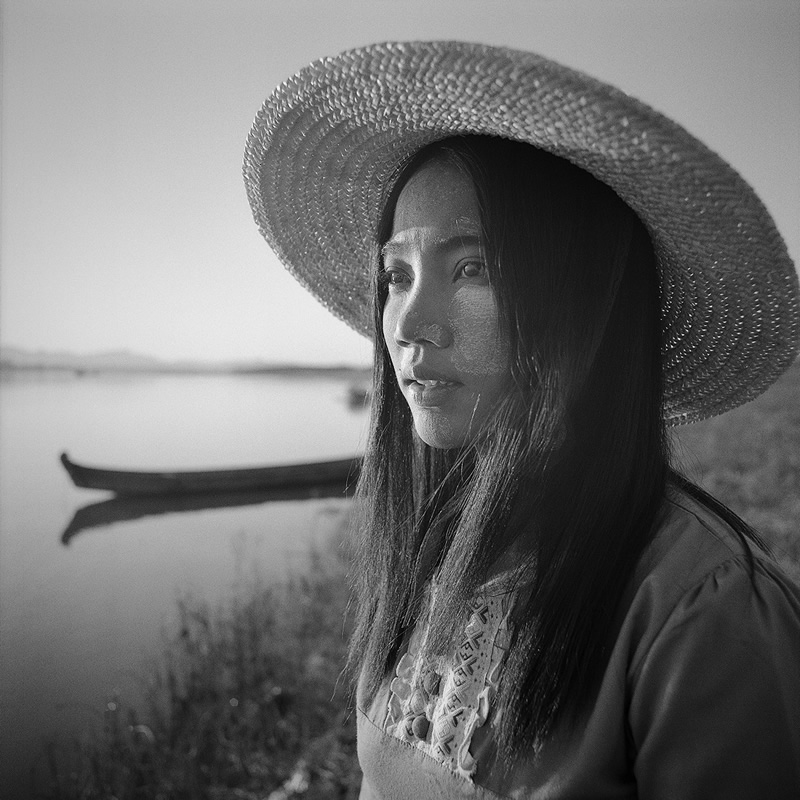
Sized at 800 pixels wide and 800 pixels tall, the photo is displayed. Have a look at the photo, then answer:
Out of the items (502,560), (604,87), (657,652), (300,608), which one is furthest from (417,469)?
(300,608)

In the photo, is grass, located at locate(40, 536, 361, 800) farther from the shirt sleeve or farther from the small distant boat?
the shirt sleeve

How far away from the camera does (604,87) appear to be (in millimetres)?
640

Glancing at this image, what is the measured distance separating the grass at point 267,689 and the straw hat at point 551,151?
0.74 m

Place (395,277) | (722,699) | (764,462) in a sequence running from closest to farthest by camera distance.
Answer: (722,699)
(395,277)
(764,462)

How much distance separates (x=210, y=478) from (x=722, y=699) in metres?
2.21

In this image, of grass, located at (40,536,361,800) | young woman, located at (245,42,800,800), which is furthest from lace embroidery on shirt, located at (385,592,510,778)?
grass, located at (40,536,361,800)

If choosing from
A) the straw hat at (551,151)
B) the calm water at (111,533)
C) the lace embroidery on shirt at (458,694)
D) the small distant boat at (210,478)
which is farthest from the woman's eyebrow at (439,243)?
the calm water at (111,533)

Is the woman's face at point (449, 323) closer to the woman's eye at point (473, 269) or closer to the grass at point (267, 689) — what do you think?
the woman's eye at point (473, 269)

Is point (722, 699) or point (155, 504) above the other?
point (722, 699)

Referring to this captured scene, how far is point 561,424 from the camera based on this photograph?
2.47 ft

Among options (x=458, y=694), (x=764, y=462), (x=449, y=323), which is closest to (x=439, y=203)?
(x=449, y=323)

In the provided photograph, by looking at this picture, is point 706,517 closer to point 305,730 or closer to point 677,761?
point 677,761

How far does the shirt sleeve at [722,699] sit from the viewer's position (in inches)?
23.1

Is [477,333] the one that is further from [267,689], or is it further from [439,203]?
[267,689]
